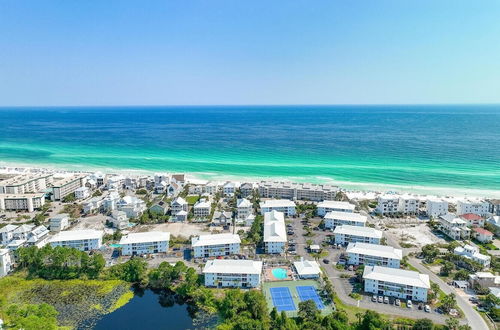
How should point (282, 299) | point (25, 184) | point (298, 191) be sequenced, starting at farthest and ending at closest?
point (25, 184)
point (298, 191)
point (282, 299)

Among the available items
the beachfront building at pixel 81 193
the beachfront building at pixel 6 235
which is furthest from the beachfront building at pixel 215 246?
the beachfront building at pixel 81 193

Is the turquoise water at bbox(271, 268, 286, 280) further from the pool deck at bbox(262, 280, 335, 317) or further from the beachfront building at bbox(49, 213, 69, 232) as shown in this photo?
the beachfront building at bbox(49, 213, 69, 232)

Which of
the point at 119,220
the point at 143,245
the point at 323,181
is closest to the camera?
the point at 143,245

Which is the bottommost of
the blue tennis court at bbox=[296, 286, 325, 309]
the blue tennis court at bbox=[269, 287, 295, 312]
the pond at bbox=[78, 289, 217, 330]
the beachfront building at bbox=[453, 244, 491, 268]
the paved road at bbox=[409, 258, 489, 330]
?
the pond at bbox=[78, 289, 217, 330]

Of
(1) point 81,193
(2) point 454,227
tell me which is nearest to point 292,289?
(2) point 454,227

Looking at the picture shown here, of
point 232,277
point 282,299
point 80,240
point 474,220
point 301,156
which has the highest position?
point 301,156

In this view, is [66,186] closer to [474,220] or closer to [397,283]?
[397,283]

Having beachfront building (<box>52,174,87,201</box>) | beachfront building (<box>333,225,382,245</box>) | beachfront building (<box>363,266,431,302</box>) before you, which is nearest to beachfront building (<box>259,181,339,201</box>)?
beachfront building (<box>333,225,382,245</box>)
